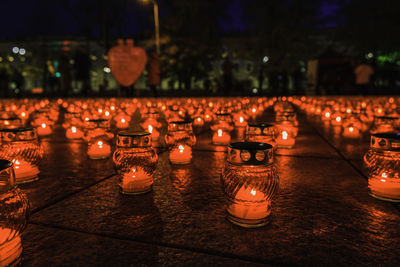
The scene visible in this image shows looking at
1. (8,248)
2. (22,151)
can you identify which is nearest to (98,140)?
(22,151)

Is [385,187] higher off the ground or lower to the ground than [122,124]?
lower

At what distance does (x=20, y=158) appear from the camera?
93.2 inches

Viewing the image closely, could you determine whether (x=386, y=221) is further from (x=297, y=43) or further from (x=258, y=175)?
(x=297, y=43)

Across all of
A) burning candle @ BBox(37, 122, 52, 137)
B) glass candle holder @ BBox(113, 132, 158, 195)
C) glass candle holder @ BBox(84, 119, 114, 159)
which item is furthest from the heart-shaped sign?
glass candle holder @ BBox(113, 132, 158, 195)

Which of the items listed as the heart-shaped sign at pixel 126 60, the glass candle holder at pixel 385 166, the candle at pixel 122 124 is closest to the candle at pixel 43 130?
the candle at pixel 122 124

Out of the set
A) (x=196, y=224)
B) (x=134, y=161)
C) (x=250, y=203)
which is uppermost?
(x=134, y=161)

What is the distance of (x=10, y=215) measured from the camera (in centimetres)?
125

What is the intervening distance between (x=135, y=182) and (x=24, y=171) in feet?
3.18

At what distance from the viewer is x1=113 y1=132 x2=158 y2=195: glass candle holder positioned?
6.72 feet

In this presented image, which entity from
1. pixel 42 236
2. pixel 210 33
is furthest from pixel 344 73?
pixel 42 236

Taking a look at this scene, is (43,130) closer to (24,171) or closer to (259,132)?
(24,171)

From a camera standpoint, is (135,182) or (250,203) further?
(135,182)

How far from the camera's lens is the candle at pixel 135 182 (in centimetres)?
211

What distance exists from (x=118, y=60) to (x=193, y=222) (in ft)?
36.1
